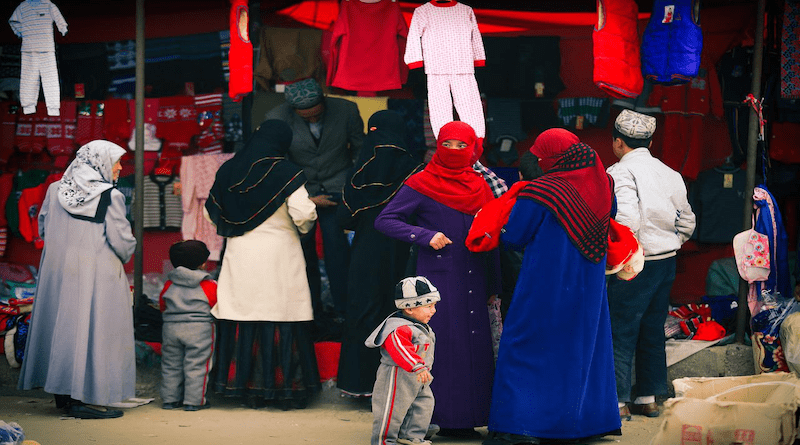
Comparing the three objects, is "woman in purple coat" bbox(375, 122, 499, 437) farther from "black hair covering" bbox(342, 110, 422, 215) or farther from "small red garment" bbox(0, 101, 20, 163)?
"small red garment" bbox(0, 101, 20, 163)

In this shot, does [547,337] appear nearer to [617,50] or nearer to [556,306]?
[556,306]

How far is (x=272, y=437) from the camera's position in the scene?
590 cm

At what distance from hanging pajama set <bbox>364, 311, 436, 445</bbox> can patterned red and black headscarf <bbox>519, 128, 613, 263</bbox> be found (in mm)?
954

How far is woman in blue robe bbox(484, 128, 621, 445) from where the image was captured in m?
5.38

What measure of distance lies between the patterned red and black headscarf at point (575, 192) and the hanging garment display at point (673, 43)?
206cm

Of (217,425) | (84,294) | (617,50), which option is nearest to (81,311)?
(84,294)

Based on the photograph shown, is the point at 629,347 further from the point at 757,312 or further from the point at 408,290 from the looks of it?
the point at 408,290

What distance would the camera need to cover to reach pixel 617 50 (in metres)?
7.21

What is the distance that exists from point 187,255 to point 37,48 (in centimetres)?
231

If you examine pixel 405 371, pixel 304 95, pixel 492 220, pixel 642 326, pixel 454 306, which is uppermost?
pixel 304 95

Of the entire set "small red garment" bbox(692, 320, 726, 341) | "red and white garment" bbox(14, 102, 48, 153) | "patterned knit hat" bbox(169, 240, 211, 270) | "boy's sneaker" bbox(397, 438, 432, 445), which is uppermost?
"red and white garment" bbox(14, 102, 48, 153)

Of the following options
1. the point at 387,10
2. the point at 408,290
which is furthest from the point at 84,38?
the point at 408,290

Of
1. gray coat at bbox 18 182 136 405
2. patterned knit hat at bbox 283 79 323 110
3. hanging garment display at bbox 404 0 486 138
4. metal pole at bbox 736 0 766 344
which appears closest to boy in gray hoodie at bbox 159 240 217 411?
gray coat at bbox 18 182 136 405

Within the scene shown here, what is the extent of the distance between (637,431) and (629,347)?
582mm
